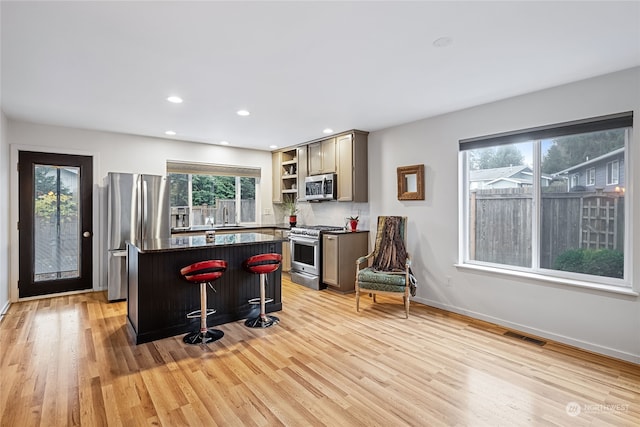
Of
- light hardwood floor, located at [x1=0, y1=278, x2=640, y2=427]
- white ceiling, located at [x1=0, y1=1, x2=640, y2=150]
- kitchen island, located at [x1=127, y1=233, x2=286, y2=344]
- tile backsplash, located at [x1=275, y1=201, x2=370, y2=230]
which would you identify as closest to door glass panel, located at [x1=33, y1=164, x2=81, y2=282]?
white ceiling, located at [x1=0, y1=1, x2=640, y2=150]

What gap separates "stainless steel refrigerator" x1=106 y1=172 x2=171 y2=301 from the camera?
15.1 ft

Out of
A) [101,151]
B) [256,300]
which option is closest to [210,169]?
[101,151]

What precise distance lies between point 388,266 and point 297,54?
9.47 feet

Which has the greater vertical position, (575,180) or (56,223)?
(575,180)

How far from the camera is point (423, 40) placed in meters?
2.32

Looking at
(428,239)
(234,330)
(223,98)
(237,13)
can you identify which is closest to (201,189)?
(223,98)

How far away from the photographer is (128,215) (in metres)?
4.73

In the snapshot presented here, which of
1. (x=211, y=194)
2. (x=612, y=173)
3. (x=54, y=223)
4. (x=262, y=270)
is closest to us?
(x=612, y=173)

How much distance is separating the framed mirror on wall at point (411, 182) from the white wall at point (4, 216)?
Answer: 5.04m

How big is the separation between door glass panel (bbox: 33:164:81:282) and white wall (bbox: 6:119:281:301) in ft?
0.76

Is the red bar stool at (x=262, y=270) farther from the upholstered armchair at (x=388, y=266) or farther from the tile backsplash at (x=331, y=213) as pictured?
the tile backsplash at (x=331, y=213)

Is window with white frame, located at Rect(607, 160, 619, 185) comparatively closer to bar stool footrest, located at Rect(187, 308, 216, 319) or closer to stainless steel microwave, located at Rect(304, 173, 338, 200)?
stainless steel microwave, located at Rect(304, 173, 338, 200)

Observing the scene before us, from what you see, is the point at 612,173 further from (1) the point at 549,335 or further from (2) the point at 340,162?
(2) the point at 340,162

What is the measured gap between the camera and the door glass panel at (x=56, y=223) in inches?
182
